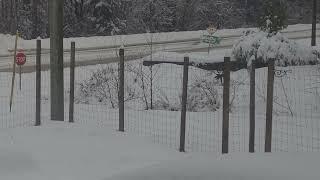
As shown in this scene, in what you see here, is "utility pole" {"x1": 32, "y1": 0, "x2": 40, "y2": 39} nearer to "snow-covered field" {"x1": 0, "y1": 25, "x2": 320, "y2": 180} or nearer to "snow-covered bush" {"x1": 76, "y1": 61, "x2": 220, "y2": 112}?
"snow-covered bush" {"x1": 76, "y1": 61, "x2": 220, "y2": 112}

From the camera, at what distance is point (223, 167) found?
698 centimetres

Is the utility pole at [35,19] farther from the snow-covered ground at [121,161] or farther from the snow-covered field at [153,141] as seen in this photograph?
the snow-covered ground at [121,161]

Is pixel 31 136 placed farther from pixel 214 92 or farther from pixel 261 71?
pixel 261 71

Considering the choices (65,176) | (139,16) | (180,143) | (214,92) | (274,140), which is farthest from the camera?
(139,16)

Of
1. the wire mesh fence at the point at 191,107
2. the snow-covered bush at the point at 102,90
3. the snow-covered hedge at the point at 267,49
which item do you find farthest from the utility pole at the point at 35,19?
the snow-covered bush at the point at 102,90

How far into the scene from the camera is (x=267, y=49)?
53.9 feet

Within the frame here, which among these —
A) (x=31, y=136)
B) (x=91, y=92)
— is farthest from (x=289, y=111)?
(x=31, y=136)

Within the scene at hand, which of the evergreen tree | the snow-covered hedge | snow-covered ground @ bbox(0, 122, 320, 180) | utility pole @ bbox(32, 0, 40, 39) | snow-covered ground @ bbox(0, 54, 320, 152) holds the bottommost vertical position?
snow-covered ground @ bbox(0, 122, 320, 180)

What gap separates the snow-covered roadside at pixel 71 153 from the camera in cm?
679

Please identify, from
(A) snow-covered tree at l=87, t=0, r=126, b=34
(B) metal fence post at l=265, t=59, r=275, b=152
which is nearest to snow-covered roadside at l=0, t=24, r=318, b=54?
(A) snow-covered tree at l=87, t=0, r=126, b=34

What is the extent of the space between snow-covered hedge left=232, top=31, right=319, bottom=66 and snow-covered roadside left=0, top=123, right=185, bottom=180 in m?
8.64

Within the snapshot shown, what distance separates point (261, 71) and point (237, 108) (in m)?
4.93

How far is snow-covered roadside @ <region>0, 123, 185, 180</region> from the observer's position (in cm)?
679

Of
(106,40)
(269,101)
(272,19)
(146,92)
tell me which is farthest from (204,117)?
Answer: (106,40)
